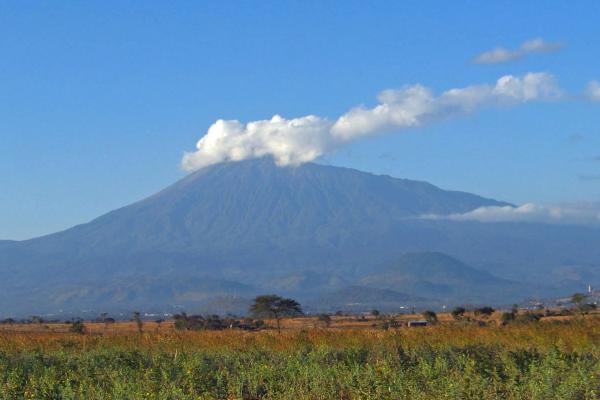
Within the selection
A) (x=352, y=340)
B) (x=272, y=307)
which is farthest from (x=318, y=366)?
(x=272, y=307)

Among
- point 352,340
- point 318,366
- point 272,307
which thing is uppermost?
point 272,307

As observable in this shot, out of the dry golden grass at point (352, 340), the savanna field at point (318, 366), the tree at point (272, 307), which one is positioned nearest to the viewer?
the savanna field at point (318, 366)

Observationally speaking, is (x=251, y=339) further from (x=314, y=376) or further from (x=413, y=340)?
(x=314, y=376)

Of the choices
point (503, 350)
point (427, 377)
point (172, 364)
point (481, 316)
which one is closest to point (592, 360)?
point (503, 350)

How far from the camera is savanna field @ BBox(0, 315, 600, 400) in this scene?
1745 centimetres

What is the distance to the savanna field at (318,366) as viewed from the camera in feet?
57.3

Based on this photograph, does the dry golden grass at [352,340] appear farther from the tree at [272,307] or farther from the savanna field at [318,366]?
the tree at [272,307]

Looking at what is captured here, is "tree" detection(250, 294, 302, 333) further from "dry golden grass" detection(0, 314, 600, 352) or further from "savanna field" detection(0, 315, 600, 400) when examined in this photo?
"savanna field" detection(0, 315, 600, 400)

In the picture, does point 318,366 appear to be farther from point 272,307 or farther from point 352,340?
point 272,307

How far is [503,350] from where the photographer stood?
23016 mm

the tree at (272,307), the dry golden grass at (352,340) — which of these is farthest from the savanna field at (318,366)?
the tree at (272,307)

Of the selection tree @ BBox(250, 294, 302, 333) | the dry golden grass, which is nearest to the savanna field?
the dry golden grass

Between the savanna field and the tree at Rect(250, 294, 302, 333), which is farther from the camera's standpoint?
the tree at Rect(250, 294, 302, 333)

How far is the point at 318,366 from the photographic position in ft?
64.4
